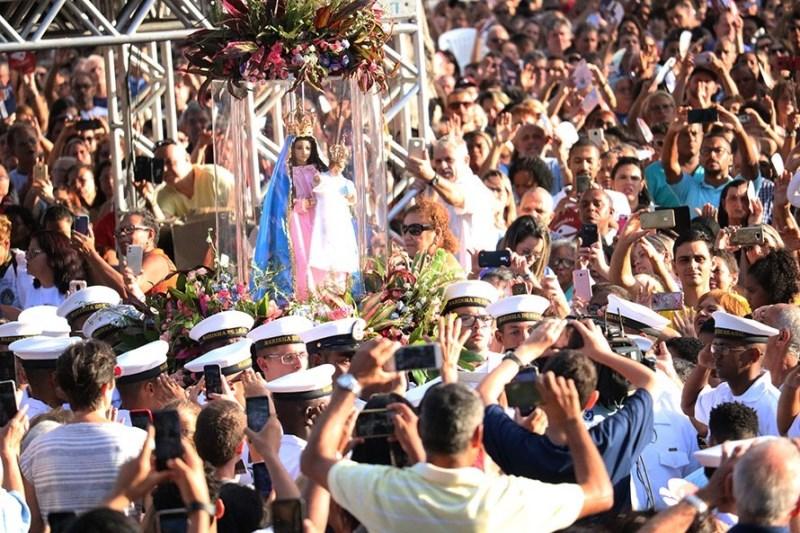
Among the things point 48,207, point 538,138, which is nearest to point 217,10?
point 48,207

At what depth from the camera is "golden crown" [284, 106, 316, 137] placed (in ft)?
36.6

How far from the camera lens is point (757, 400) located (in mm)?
8094

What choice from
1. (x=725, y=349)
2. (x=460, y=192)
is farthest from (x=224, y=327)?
(x=460, y=192)

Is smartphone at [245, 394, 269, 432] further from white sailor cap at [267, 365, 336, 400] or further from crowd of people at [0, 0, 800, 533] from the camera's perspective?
white sailor cap at [267, 365, 336, 400]

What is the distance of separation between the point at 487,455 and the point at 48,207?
7761 millimetres

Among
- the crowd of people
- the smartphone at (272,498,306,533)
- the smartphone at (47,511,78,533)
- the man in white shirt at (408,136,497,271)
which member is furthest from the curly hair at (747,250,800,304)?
the smartphone at (272,498,306,533)

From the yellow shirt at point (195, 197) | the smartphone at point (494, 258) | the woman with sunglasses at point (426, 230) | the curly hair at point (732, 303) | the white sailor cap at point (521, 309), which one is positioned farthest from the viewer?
the yellow shirt at point (195, 197)

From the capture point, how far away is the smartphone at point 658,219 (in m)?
11.0

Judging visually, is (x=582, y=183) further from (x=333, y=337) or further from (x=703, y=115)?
(x=333, y=337)

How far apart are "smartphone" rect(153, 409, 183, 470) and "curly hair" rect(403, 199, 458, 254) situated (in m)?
5.56

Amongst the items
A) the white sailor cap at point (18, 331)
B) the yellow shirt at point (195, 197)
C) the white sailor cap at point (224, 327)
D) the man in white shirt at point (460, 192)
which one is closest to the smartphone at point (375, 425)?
the white sailor cap at point (224, 327)

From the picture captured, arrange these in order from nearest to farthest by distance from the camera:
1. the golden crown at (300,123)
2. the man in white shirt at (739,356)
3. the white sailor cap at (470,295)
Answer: the man in white shirt at (739,356)
the white sailor cap at (470,295)
the golden crown at (300,123)

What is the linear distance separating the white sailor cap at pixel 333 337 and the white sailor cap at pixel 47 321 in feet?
4.90

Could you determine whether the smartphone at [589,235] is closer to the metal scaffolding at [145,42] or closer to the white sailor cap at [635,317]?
the metal scaffolding at [145,42]
